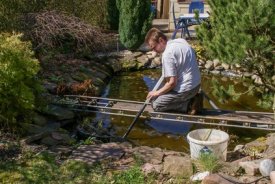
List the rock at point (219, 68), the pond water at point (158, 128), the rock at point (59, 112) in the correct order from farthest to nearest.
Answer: the rock at point (219, 68), the rock at point (59, 112), the pond water at point (158, 128)

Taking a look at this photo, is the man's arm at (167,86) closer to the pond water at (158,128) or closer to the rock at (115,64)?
the pond water at (158,128)

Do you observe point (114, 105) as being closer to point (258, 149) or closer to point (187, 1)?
point (258, 149)

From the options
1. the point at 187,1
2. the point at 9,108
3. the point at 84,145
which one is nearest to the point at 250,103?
the point at 84,145

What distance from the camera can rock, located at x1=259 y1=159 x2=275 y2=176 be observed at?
3.92m

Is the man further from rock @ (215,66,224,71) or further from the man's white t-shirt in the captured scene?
rock @ (215,66,224,71)

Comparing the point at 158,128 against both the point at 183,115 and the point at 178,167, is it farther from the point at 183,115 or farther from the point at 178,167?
the point at 178,167

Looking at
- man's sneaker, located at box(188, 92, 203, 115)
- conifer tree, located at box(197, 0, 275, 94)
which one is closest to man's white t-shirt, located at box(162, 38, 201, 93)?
man's sneaker, located at box(188, 92, 203, 115)

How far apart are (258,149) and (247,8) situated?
163cm

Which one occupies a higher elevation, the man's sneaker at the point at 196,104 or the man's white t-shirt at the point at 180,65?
the man's white t-shirt at the point at 180,65

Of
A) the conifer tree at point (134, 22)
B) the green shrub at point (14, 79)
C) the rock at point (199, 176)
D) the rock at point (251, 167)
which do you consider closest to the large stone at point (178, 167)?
the rock at point (199, 176)

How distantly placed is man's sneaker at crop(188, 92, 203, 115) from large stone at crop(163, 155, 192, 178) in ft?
4.47

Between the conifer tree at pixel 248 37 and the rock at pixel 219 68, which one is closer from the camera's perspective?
the conifer tree at pixel 248 37

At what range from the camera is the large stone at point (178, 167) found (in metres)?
4.20

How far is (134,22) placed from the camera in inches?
407
